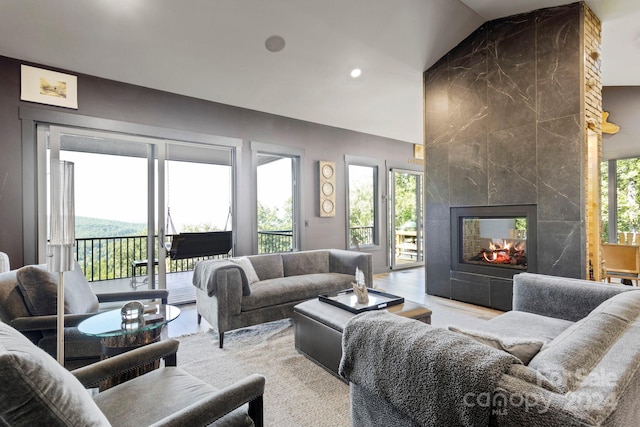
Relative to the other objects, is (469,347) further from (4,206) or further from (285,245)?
(285,245)

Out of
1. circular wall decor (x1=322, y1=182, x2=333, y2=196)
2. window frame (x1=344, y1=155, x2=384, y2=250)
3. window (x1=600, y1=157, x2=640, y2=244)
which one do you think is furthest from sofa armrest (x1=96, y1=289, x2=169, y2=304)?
window (x1=600, y1=157, x2=640, y2=244)

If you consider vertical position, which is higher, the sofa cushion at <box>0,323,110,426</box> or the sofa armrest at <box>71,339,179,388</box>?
the sofa cushion at <box>0,323,110,426</box>

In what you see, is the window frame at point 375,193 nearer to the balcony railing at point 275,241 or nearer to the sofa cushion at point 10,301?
the balcony railing at point 275,241

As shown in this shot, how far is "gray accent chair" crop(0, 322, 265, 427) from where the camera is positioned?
27.8 inches

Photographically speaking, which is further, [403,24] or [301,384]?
[403,24]

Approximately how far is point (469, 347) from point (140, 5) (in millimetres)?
3712

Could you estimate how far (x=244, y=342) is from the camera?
10.1 feet

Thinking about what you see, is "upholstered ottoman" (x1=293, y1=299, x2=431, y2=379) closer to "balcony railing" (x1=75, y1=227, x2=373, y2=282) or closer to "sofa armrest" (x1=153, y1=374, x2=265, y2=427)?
"sofa armrest" (x1=153, y1=374, x2=265, y2=427)

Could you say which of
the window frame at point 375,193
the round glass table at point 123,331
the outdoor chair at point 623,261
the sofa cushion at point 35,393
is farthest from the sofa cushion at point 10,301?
the outdoor chair at point 623,261

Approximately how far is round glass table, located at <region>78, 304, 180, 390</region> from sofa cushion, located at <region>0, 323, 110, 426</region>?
100 cm

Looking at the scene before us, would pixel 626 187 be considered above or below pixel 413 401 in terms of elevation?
above

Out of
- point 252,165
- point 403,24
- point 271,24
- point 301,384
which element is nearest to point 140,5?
point 271,24

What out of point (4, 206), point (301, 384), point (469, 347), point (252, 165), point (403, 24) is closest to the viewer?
point (469, 347)

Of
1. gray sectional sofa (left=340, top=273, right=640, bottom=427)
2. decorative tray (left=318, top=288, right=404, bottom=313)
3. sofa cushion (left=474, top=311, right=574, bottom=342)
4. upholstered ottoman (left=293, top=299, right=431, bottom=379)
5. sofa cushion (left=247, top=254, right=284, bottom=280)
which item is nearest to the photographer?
gray sectional sofa (left=340, top=273, right=640, bottom=427)
